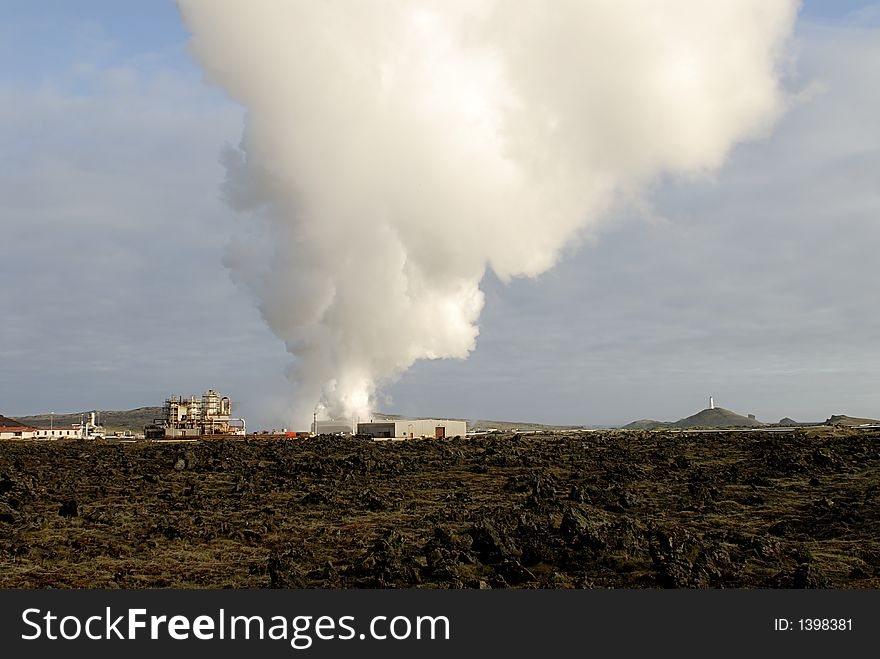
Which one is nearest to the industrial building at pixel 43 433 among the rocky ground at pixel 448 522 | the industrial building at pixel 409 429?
the industrial building at pixel 409 429

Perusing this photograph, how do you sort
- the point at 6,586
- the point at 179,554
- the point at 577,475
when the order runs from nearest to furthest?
the point at 6,586
the point at 179,554
the point at 577,475

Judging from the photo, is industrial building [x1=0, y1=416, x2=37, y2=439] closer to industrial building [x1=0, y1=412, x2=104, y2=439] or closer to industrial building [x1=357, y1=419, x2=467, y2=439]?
industrial building [x1=0, y1=412, x2=104, y2=439]

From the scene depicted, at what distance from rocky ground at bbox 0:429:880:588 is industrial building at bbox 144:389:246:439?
206 ft

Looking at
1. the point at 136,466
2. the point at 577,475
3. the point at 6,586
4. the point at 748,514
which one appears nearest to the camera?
the point at 6,586

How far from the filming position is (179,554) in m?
30.5

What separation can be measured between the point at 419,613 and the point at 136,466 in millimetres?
56559

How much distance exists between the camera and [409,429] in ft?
431

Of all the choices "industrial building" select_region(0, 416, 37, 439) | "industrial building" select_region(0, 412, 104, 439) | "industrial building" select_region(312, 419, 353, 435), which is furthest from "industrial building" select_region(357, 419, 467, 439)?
"industrial building" select_region(0, 416, 37, 439)

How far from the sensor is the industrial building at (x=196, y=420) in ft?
437

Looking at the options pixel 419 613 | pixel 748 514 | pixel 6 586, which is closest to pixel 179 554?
pixel 6 586

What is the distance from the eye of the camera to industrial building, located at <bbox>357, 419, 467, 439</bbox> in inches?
5098

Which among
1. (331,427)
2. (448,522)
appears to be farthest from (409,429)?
(448,522)

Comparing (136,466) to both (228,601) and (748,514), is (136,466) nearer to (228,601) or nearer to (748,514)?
(748,514)

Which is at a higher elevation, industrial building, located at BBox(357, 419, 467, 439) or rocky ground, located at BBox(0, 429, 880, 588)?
industrial building, located at BBox(357, 419, 467, 439)
